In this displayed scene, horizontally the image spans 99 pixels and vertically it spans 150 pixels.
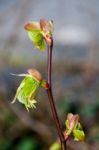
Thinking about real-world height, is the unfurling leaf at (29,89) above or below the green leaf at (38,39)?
below

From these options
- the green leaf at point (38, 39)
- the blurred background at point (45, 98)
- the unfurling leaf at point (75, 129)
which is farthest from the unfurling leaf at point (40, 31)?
the blurred background at point (45, 98)

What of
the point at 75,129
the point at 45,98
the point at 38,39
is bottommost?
the point at 45,98

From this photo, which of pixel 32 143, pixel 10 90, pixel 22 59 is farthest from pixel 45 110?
pixel 22 59

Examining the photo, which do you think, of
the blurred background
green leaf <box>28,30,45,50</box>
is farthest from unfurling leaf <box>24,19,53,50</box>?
the blurred background

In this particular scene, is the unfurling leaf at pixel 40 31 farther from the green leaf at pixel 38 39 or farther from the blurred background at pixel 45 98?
the blurred background at pixel 45 98

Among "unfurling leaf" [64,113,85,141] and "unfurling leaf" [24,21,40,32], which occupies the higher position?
"unfurling leaf" [24,21,40,32]

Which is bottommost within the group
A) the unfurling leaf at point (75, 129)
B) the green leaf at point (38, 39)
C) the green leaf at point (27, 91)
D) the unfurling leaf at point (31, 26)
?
the unfurling leaf at point (75, 129)

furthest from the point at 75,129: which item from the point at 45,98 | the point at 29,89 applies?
the point at 45,98

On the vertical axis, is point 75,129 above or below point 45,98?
above

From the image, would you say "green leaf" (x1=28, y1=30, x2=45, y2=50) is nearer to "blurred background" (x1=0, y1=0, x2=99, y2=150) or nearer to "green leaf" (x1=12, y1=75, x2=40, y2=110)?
"green leaf" (x1=12, y1=75, x2=40, y2=110)

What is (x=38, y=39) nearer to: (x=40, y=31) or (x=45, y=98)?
(x=40, y=31)
